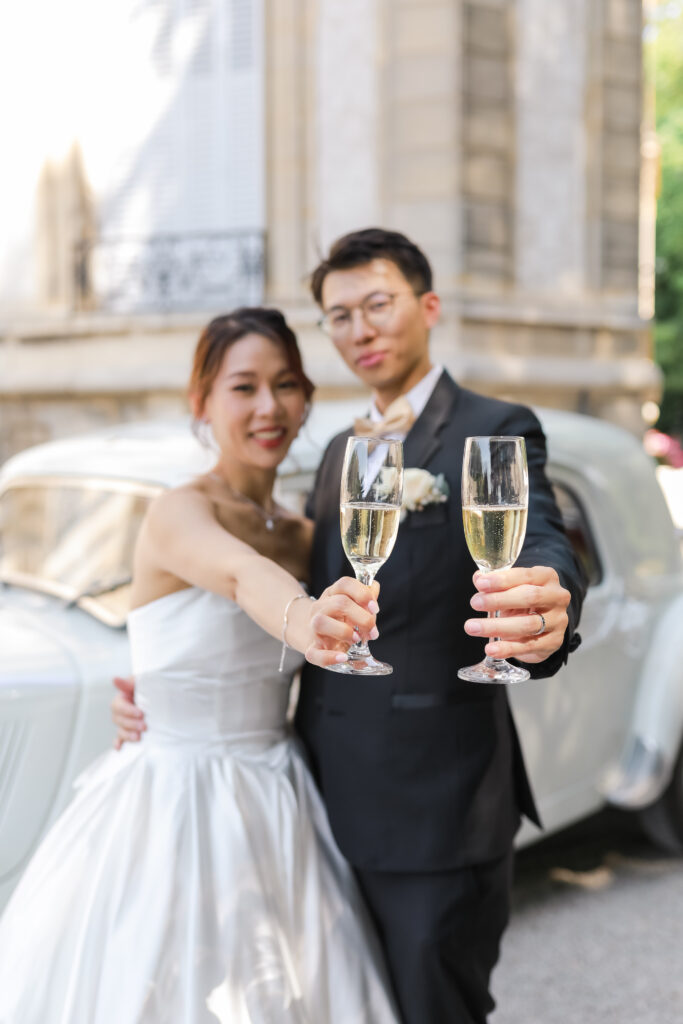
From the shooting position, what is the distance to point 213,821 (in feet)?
7.63

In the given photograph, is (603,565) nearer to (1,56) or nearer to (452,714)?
(452,714)

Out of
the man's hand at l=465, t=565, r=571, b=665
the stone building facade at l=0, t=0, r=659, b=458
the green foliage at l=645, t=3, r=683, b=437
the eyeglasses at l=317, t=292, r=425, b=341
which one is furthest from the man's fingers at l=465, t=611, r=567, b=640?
the green foliage at l=645, t=3, r=683, b=437

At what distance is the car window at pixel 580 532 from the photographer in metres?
4.32

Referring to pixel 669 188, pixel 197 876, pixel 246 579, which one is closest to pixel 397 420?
pixel 246 579

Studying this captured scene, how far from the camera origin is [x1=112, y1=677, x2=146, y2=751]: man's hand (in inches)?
99.4

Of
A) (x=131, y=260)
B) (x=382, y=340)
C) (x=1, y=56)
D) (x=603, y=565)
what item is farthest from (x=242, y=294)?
(x=382, y=340)

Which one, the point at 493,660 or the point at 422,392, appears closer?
the point at 493,660

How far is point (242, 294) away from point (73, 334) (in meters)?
1.79

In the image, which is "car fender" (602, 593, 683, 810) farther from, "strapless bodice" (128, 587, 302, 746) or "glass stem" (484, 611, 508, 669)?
"glass stem" (484, 611, 508, 669)

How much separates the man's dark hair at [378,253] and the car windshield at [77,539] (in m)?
1.15

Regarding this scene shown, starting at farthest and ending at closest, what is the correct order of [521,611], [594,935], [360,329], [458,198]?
[458,198] < [594,935] < [360,329] < [521,611]

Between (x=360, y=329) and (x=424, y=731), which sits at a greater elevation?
(x=360, y=329)

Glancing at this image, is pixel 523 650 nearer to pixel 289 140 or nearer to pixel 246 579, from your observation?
pixel 246 579

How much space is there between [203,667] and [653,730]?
2455 mm
